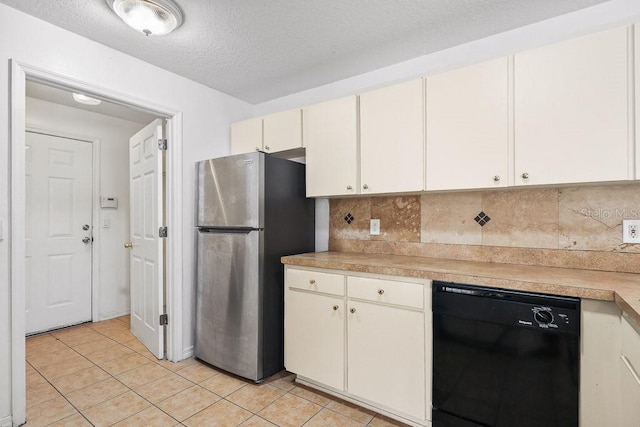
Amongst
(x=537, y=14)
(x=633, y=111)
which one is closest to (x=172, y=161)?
(x=537, y=14)

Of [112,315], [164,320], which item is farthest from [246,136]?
[112,315]

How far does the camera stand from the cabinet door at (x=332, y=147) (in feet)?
7.29

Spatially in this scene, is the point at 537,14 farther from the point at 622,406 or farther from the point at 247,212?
the point at 247,212

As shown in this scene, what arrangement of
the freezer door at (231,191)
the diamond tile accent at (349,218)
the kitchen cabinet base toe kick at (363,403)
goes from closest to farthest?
1. the kitchen cabinet base toe kick at (363,403)
2. the freezer door at (231,191)
3. the diamond tile accent at (349,218)

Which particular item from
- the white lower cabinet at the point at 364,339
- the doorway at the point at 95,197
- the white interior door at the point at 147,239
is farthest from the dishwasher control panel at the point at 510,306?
the doorway at the point at 95,197

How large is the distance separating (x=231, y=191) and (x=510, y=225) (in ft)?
6.19

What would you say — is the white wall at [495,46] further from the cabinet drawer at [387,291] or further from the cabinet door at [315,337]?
the cabinet door at [315,337]

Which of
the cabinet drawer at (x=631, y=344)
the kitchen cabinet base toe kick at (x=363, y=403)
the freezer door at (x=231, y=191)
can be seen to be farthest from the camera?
the freezer door at (x=231, y=191)

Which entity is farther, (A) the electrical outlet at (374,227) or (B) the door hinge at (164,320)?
(B) the door hinge at (164,320)

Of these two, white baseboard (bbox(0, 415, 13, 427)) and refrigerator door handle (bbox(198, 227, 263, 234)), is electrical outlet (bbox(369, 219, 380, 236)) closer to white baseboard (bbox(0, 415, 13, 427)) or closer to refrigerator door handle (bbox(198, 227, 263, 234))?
refrigerator door handle (bbox(198, 227, 263, 234))

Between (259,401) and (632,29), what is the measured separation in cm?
278

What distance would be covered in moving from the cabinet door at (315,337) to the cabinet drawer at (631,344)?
1.26 meters

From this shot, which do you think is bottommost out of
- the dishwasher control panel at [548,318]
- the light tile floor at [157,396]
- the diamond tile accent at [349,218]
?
the light tile floor at [157,396]

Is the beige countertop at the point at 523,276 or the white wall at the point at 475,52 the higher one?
the white wall at the point at 475,52
